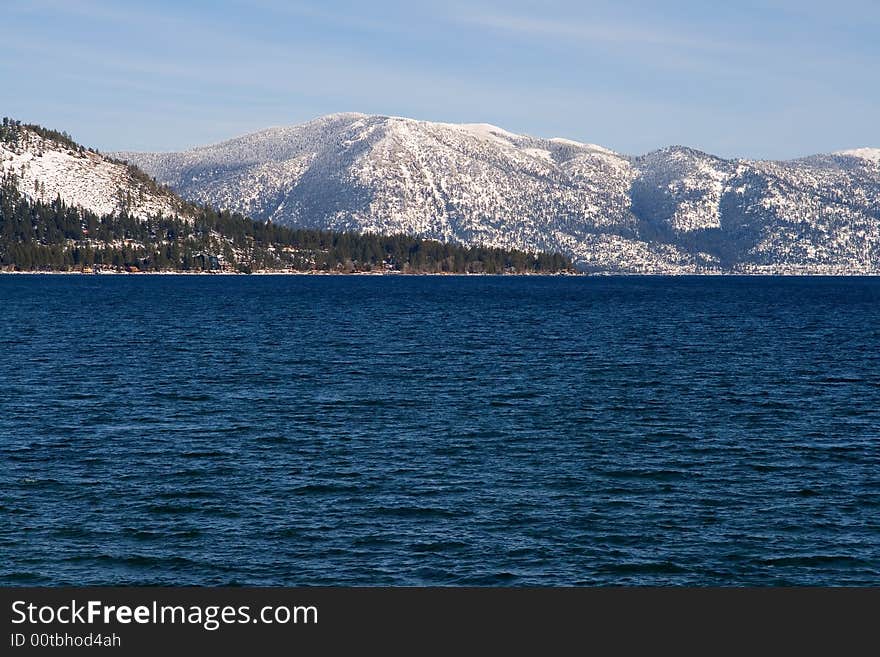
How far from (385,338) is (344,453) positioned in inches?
3565

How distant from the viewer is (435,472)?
59344 mm

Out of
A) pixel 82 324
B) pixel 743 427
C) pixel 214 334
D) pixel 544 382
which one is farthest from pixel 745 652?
pixel 82 324

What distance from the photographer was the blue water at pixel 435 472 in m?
43.6

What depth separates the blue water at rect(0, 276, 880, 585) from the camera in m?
43.6

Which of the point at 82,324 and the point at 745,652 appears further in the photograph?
the point at 82,324

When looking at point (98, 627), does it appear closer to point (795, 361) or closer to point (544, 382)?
point (544, 382)

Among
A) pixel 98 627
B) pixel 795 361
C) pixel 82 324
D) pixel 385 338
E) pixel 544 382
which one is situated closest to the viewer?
pixel 98 627

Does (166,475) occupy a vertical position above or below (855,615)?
below

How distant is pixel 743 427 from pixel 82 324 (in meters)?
129

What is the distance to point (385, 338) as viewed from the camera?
6093 inches

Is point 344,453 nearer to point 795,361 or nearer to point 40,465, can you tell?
point 40,465

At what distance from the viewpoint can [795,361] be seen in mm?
122938

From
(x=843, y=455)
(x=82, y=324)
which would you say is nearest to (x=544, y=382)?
(x=843, y=455)

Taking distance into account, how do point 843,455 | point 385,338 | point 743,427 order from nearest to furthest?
point 843,455
point 743,427
point 385,338
